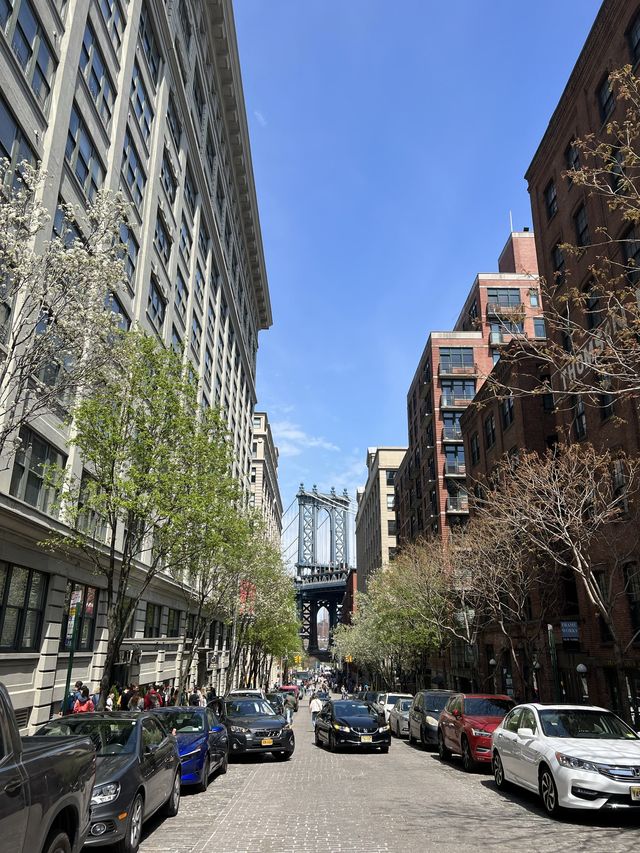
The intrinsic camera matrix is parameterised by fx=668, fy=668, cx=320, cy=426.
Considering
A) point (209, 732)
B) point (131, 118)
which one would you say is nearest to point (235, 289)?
point (131, 118)

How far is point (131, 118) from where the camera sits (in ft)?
91.7

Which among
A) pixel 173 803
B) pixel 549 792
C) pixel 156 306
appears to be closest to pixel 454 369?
pixel 156 306

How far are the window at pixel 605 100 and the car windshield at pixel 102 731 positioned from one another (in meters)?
26.5

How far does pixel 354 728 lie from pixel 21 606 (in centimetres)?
982

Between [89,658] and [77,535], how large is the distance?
665 centimetres

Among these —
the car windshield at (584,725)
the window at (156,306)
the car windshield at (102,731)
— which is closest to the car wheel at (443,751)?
the car windshield at (584,725)

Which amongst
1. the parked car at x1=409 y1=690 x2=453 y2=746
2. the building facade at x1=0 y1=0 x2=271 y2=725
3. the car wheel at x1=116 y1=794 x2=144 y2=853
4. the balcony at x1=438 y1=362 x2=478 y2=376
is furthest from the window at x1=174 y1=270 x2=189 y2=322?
the car wheel at x1=116 y1=794 x2=144 y2=853

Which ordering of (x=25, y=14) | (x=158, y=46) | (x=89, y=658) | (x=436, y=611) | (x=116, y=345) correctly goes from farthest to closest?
(x=436, y=611) < (x=158, y=46) < (x=89, y=658) < (x=25, y=14) < (x=116, y=345)

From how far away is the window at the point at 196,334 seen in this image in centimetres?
4120

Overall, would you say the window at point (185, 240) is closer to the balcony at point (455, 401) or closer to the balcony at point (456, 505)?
the balcony at point (455, 401)

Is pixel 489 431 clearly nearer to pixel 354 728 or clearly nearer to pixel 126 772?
pixel 354 728

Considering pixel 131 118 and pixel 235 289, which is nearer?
pixel 131 118

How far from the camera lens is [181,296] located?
37.9 metres

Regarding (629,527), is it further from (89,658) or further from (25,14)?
(25,14)
